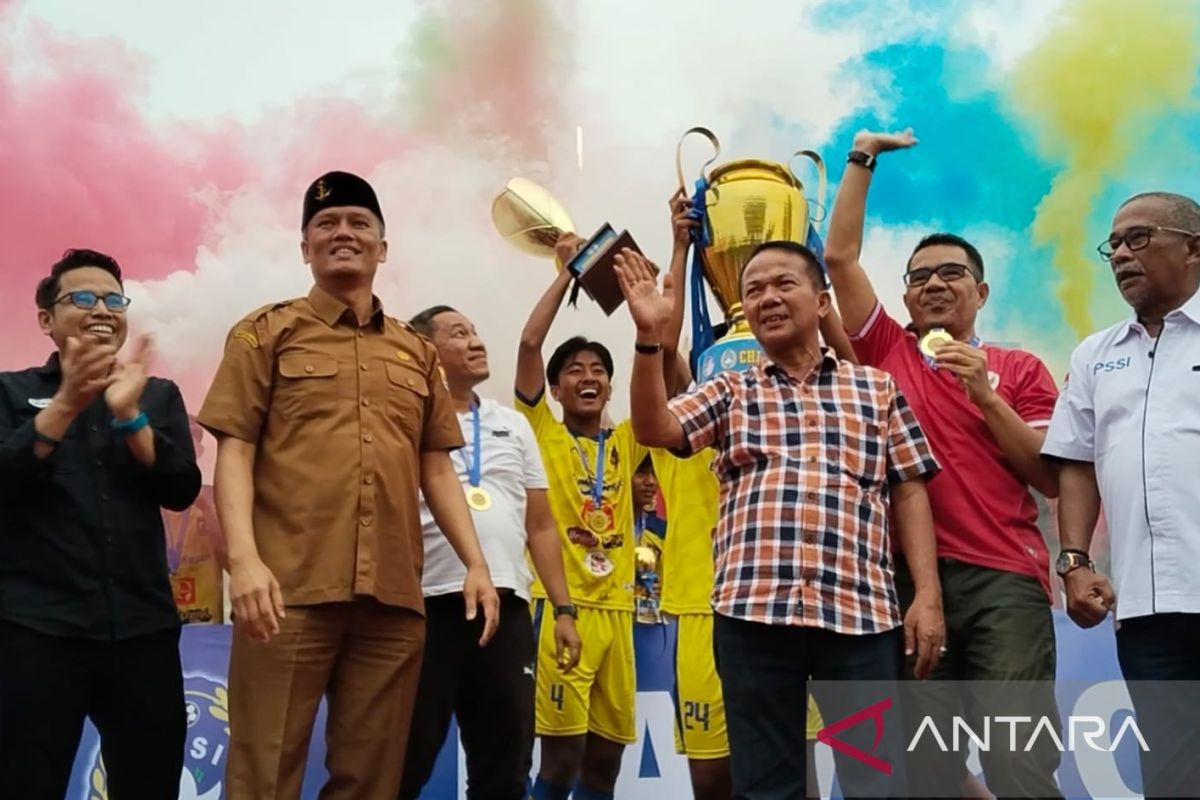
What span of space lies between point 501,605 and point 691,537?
0.75 meters

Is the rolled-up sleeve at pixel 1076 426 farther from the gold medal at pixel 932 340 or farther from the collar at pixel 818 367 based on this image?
the collar at pixel 818 367

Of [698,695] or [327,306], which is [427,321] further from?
[698,695]

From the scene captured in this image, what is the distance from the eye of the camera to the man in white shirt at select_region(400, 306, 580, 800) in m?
3.19

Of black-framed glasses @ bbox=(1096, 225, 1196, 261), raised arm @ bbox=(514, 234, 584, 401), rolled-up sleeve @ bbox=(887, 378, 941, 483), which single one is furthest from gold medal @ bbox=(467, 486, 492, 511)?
black-framed glasses @ bbox=(1096, 225, 1196, 261)

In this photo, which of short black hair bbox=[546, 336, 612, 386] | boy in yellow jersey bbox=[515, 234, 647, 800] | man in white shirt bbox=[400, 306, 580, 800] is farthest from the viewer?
short black hair bbox=[546, 336, 612, 386]

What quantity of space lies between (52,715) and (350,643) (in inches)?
22.8

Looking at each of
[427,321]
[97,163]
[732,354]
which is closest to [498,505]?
[427,321]

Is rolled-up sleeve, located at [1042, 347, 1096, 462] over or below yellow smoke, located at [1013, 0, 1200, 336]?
below

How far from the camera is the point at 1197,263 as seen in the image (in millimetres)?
2688

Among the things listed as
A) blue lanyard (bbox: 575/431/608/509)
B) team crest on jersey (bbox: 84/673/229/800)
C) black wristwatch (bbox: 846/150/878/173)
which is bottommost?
team crest on jersey (bbox: 84/673/229/800)

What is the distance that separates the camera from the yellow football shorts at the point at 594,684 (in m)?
3.95

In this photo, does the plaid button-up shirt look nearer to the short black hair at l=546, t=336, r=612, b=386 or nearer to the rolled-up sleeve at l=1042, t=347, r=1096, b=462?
the rolled-up sleeve at l=1042, t=347, r=1096, b=462

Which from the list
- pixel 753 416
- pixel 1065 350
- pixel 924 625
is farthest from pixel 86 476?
pixel 1065 350

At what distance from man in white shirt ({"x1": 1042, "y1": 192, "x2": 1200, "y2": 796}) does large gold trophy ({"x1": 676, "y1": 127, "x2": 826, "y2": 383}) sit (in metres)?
1.19
